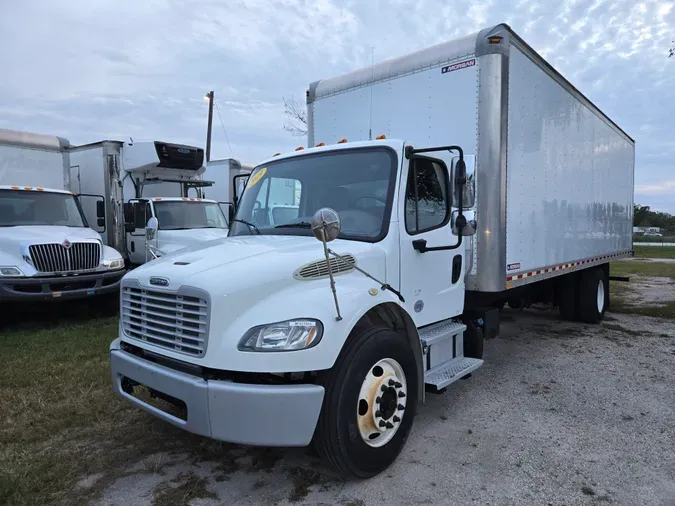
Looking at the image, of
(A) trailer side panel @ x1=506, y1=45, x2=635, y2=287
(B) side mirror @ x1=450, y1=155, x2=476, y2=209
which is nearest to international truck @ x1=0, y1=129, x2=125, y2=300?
(B) side mirror @ x1=450, y1=155, x2=476, y2=209

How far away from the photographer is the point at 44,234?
804 cm

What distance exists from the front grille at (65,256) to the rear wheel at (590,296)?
8.76m

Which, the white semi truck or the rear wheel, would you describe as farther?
the rear wheel

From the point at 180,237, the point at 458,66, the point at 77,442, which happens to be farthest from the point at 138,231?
the point at 458,66

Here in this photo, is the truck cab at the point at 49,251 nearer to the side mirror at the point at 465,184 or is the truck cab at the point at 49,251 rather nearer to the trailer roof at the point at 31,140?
the trailer roof at the point at 31,140

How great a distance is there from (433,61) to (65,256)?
21.3ft

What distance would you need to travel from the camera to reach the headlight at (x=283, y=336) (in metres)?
2.79

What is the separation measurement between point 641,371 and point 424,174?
4.22 metres

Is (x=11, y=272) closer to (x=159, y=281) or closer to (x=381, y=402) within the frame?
(x=159, y=281)

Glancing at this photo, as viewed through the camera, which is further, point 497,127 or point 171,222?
point 171,222

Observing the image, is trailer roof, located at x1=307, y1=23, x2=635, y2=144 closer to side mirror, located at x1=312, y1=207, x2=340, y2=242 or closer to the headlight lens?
side mirror, located at x1=312, y1=207, x2=340, y2=242

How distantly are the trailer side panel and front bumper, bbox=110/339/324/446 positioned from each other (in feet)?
10.1

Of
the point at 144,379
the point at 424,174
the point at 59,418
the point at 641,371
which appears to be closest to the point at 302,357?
the point at 144,379

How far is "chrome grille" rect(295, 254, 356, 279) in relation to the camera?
10.3ft
